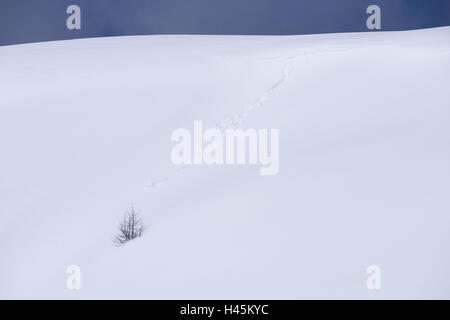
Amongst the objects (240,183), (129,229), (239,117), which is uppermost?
(239,117)

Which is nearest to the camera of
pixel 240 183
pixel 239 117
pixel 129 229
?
pixel 129 229

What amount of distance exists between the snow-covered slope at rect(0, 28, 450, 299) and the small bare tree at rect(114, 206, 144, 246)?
0.34 feet

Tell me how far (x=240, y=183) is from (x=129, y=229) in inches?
54.0

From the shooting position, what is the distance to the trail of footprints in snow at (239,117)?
5.36 m

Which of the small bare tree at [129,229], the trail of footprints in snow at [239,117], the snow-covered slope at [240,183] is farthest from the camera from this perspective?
the trail of footprints in snow at [239,117]

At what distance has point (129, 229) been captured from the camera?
445 cm

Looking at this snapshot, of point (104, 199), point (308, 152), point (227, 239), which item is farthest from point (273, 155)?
point (104, 199)

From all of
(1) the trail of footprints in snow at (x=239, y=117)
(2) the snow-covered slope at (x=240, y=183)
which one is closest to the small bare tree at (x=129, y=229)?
(2) the snow-covered slope at (x=240, y=183)

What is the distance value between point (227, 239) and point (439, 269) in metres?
1.85

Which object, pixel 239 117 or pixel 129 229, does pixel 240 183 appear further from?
pixel 239 117

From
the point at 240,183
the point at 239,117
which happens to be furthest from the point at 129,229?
the point at 239,117

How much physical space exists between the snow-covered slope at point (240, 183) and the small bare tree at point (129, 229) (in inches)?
4.1

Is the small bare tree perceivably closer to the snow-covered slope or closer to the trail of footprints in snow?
the snow-covered slope

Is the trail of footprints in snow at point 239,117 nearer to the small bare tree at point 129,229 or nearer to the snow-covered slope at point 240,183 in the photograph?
the snow-covered slope at point 240,183
